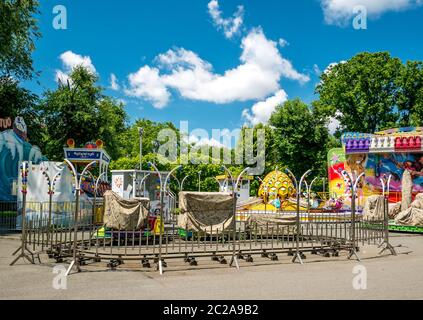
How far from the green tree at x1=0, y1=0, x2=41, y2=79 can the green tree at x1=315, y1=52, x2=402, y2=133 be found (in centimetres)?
3014

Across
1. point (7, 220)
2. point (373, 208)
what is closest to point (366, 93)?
point (373, 208)

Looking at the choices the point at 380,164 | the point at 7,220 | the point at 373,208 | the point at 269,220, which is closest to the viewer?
the point at 269,220

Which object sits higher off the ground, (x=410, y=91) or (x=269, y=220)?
(x=410, y=91)

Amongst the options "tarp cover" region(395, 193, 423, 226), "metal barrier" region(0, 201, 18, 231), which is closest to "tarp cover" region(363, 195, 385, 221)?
"tarp cover" region(395, 193, 423, 226)

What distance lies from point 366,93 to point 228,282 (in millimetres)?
41382

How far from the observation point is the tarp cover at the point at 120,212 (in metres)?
15.9

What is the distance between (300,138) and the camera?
1902 inches

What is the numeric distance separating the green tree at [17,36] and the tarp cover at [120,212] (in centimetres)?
1520

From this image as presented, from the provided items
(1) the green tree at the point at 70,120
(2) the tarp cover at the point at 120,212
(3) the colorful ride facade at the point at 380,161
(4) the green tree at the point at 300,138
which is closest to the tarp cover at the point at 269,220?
(2) the tarp cover at the point at 120,212

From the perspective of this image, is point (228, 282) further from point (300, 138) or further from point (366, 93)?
point (366, 93)

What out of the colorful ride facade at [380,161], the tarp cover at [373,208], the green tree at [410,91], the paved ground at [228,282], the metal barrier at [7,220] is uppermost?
the green tree at [410,91]

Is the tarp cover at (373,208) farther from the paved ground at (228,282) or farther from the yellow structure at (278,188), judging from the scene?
the paved ground at (228,282)

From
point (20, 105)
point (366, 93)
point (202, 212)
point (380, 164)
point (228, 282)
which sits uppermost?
point (366, 93)
